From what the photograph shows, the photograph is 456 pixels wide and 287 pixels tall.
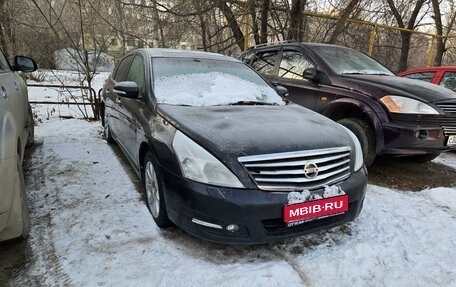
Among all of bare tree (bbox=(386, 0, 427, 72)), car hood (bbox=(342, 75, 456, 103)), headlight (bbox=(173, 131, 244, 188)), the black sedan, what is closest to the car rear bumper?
car hood (bbox=(342, 75, 456, 103))

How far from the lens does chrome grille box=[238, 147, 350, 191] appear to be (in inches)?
91.3

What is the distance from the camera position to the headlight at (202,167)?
2.29m

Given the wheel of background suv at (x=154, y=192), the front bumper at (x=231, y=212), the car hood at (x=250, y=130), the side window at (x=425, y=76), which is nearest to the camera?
the front bumper at (x=231, y=212)

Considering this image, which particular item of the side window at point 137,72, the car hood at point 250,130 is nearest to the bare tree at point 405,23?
the side window at point 137,72

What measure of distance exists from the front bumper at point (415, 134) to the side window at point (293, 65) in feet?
5.01

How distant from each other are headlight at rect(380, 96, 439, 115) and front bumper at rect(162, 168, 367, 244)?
2.13 m

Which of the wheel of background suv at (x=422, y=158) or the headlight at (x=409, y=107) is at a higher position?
the headlight at (x=409, y=107)

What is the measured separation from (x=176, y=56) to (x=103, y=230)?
6.41ft

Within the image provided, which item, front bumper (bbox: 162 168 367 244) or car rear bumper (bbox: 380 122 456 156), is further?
car rear bumper (bbox: 380 122 456 156)

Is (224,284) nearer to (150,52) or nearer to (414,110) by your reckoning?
(150,52)

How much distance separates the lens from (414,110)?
3963mm

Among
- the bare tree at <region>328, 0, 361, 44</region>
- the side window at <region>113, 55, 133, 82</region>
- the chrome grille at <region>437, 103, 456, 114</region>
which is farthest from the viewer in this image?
the bare tree at <region>328, 0, 361, 44</region>

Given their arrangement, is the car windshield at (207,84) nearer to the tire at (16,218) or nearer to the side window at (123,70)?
the side window at (123,70)

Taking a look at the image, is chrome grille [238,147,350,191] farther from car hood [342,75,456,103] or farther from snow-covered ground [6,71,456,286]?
car hood [342,75,456,103]
